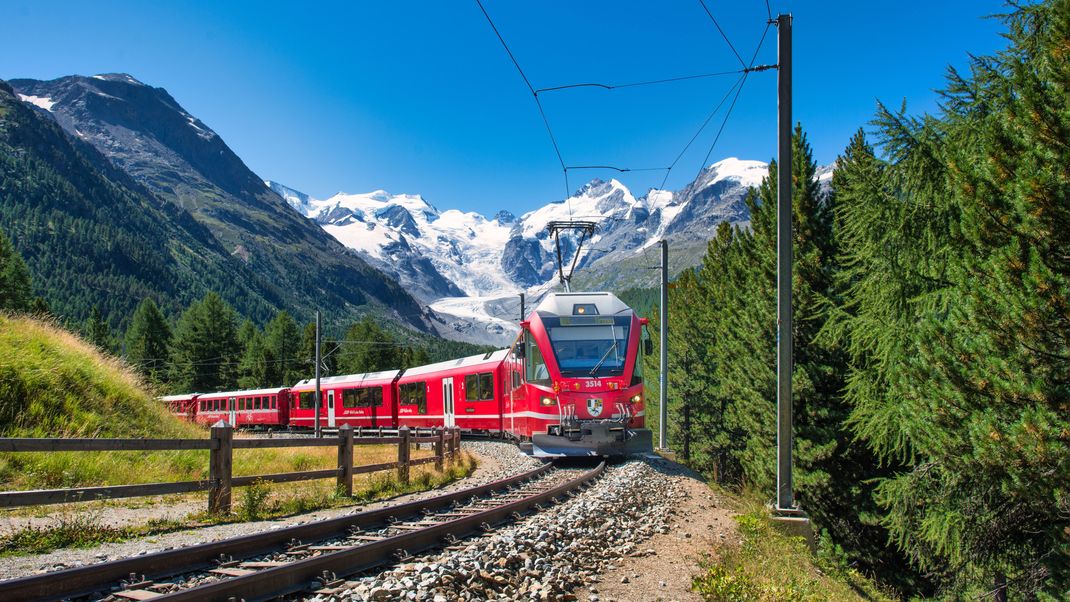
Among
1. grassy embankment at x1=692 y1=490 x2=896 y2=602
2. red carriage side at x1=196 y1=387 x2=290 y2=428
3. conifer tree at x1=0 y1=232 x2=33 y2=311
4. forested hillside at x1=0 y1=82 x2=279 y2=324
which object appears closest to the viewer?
grassy embankment at x1=692 y1=490 x2=896 y2=602

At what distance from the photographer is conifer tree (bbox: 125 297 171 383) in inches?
2938

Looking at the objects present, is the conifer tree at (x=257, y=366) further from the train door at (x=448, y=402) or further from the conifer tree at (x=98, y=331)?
the train door at (x=448, y=402)

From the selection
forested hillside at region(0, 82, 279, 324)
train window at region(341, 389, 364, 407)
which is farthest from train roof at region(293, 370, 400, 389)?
forested hillside at region(0, 82, 279, 324)

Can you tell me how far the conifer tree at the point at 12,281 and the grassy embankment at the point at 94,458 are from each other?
135 ft

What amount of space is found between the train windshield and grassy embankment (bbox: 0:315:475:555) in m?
3.68

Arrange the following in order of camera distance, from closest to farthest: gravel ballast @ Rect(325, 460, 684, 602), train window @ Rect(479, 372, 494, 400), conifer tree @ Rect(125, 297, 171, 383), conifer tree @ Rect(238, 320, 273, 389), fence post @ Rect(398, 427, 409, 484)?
1. gravel ballast @ Rect(325, 460, 684, 602)
2. fence post @ Rect(398, 427, 409, 484)
3. train window @ Rect(479, 372, 494, 400)
4. conifer tree @ Rect(125, 297, 171, 383)
5. conifer tree @ Rect(238, 320, 273, 389)

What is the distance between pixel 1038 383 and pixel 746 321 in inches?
558

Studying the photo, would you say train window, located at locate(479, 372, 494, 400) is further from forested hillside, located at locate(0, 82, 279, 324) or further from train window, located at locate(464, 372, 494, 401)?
forested hillside, located at locate(0, 82, 279, 324)

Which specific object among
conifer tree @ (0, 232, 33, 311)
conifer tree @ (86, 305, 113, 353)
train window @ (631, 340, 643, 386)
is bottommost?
train window @ (631, 340, 643, 386)

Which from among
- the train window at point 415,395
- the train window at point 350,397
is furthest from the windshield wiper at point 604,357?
the train window at point 350,397

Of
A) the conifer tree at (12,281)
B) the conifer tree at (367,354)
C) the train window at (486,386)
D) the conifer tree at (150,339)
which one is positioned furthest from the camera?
the conifer tree at (367,354)

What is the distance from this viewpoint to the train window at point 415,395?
32.3 metres

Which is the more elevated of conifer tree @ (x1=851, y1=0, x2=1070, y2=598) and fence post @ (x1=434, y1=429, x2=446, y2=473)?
conifer tree @ (x1=851, y1=0, x2=1070, y2=598)

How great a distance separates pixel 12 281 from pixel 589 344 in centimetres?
5794
